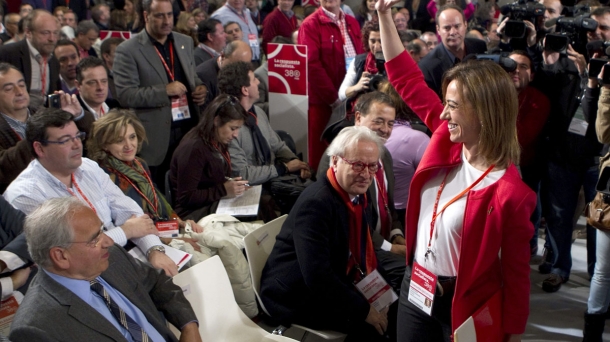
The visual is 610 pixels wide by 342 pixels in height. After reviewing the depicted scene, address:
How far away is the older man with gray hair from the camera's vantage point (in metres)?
1.80

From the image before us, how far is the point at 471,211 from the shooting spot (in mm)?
1727

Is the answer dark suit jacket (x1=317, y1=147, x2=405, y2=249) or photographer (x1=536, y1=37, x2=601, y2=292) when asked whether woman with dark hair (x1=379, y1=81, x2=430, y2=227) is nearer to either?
dark suit jacket (x1=317, y1=147, x2=405, y2=249)

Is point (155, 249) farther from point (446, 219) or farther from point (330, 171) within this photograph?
point (446, 219)

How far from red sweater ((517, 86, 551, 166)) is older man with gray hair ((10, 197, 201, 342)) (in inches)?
99.0

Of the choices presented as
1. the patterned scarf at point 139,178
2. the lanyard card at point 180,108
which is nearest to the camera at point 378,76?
the lanyard card at point 180,108

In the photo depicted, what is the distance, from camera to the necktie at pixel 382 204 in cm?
319

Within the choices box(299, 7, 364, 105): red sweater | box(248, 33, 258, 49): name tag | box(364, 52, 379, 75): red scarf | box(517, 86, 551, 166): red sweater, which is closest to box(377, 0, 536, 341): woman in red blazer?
box(517, 86, 551, 166): red sweater

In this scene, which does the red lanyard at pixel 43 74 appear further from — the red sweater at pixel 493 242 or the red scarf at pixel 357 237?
the red sweater at pixel 493 242

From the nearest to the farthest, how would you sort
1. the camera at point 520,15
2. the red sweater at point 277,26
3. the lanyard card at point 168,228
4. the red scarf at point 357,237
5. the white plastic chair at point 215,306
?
1. the white plastic chair at point 215,306
2. the red scarf at point 357,237
3. the lanyard card at point 168,228
4. the camera at point 520,15
5. the red sweater at point 277,26

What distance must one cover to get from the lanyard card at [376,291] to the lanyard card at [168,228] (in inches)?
39.2

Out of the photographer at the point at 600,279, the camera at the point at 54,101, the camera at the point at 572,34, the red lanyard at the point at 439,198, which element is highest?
the camera at the point at 572,34

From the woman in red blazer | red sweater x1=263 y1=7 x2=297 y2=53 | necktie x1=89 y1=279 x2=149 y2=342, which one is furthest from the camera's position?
red sweater x1=263 y1=7 x2=297 y2=53

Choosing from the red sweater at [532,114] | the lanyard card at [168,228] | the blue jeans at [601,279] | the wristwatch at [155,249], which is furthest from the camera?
the red sweater at [532,114]

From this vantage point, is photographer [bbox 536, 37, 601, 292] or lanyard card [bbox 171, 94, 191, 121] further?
lanyard card [bbox 171, 94, 191, 121]
